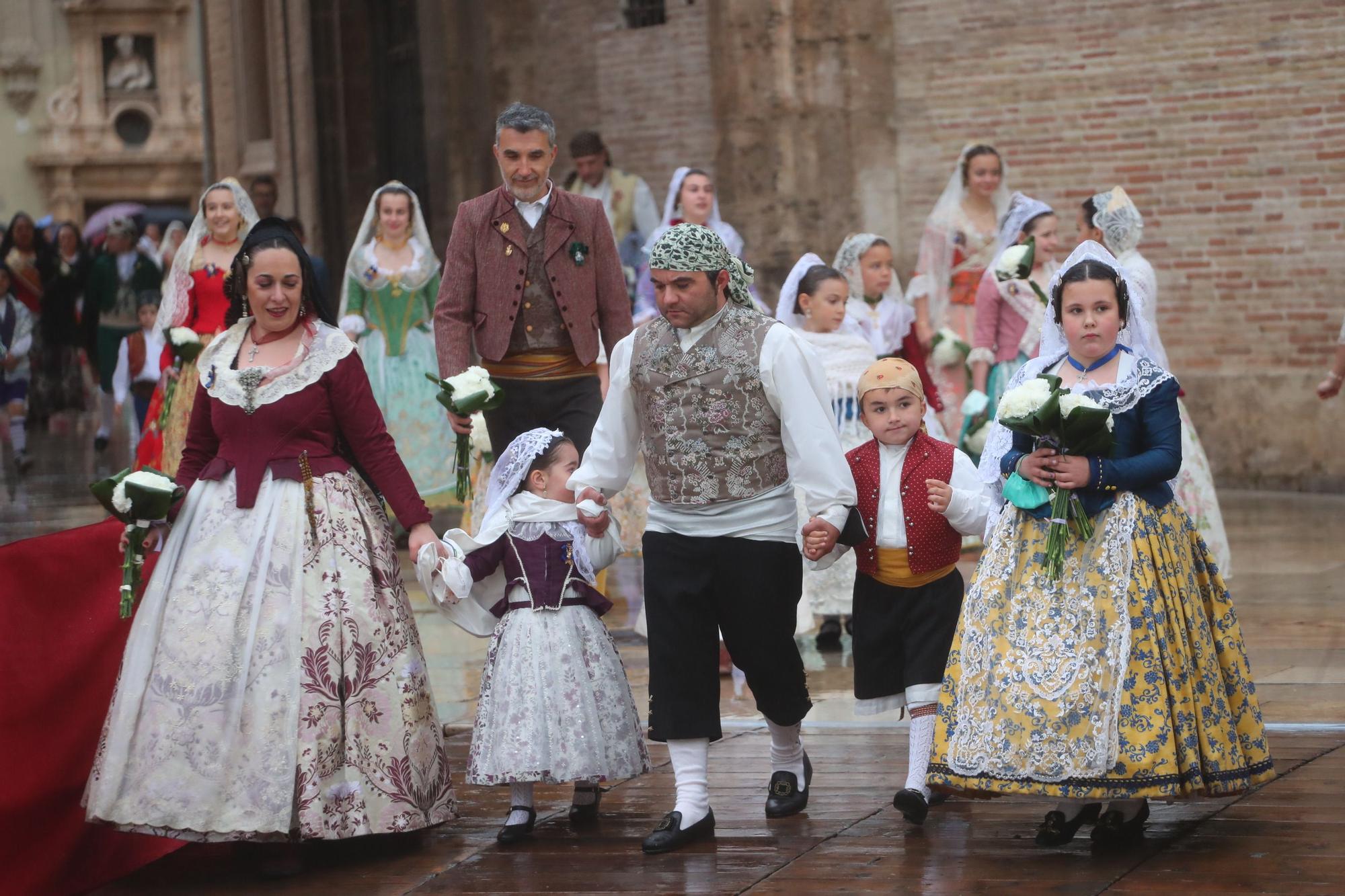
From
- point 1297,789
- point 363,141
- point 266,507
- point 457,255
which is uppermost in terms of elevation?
point 363,141

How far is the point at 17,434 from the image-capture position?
56.3ft

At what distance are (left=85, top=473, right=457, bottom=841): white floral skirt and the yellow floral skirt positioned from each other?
148 cm

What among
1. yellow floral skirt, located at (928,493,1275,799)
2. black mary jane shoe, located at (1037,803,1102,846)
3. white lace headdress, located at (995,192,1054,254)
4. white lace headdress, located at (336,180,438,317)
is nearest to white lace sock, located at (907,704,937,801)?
yellow floral skirt, located at (928,493,1275,799)

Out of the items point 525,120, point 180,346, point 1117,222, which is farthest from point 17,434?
point 525,120

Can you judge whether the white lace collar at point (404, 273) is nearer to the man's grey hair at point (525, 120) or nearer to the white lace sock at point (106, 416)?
the man's grey hair at point (525, 120)

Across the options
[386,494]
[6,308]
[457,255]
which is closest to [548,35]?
[6,308]

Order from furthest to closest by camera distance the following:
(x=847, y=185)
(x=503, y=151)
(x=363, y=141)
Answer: (x=363, y=141) < (x=847, y=185) < (x=503, y=151)

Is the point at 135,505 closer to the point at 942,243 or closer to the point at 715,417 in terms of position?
the point at 715,417

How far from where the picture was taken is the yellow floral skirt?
16.5 ft

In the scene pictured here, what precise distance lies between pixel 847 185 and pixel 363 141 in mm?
7271

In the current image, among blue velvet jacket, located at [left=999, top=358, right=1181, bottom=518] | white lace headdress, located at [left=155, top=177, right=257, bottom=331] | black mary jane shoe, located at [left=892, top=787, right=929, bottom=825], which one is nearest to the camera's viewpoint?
blue velvet jacket, located at [left=999, top=358, right=1181, bottom=518]

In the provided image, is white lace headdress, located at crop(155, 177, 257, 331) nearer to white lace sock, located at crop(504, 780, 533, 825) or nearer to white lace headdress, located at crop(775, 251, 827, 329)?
white lace headdress, located at crop(775, 251, 827, 329)

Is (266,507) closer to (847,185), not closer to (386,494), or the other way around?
(386,494)

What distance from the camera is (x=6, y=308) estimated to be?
59.9 feet
